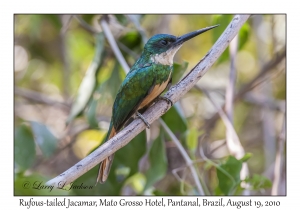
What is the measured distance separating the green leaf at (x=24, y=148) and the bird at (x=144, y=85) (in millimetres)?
719

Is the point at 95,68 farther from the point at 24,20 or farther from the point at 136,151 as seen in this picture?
the point at 24,20

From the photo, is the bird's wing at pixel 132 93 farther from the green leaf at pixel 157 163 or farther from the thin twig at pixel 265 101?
the thin twig at pixel 265 101

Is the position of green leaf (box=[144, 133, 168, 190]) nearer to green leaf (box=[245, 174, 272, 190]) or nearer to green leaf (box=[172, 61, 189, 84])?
green leaf (box=[172, 61, 189, 84])

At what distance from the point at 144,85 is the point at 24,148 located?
0.99 m

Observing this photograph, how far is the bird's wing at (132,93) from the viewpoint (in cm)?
236

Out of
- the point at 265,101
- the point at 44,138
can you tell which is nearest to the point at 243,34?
the point at 265,101

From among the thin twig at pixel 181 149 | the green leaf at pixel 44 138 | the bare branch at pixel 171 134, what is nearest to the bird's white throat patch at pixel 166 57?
the bare branch at pixel 171 134

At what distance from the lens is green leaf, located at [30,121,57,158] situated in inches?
116

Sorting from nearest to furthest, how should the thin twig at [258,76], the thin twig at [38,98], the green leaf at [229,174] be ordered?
the green leaf at [229,174]
the thin twig at [258,76]
the thin twig at [38,98]

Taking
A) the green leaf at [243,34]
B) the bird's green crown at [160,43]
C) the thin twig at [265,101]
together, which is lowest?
the bird's green crown at [160,43]

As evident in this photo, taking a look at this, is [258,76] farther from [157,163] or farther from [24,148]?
[24,148]

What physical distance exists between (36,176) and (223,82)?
245cm
